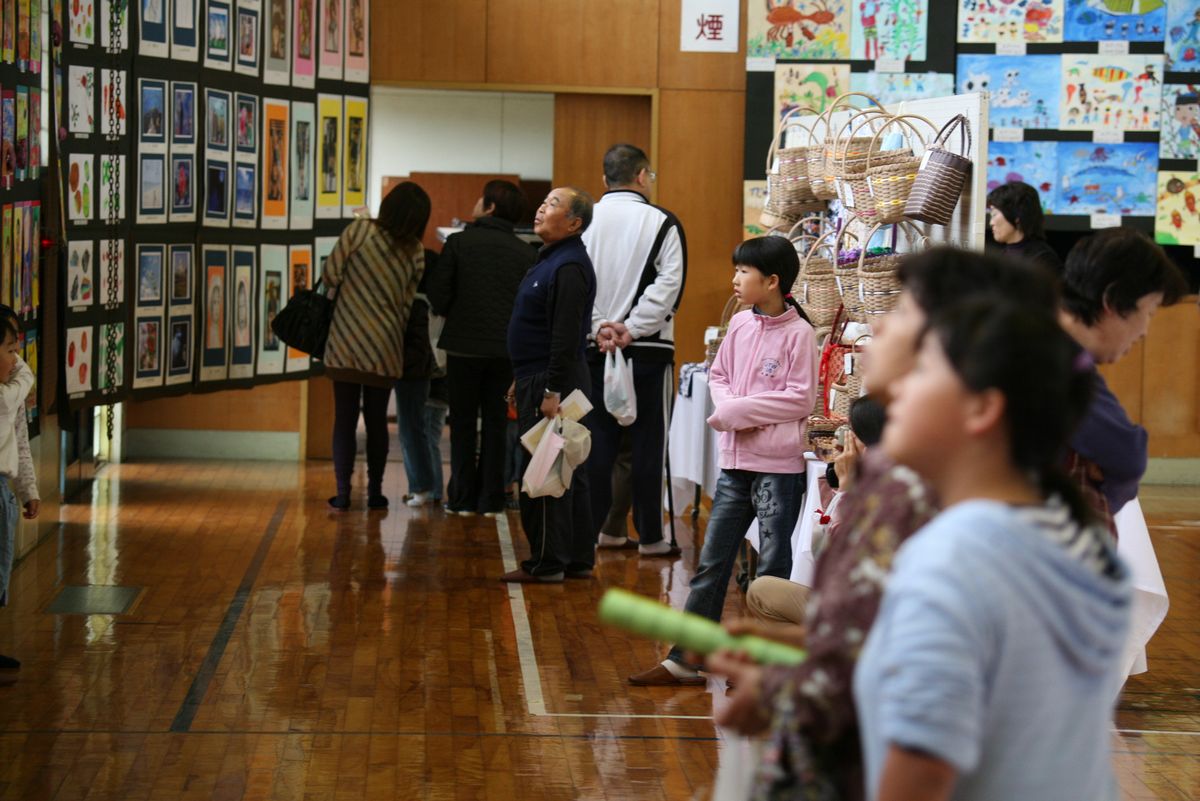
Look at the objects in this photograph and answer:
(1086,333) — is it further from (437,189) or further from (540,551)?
(437,189)

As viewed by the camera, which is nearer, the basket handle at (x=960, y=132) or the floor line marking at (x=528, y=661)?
the floor line marking at (x=528, y=661)

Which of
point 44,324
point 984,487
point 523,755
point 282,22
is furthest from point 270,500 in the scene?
point 984,487

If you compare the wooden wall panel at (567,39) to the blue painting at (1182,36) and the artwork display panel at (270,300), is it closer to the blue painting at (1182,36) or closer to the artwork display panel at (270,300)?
the artwork display panel at (270,300)

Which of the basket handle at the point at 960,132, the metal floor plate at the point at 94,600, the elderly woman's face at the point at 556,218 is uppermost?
the basket handle at the point at 960,132

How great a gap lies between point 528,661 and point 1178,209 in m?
5.94

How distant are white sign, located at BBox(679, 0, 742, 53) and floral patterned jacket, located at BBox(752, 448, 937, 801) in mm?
7873

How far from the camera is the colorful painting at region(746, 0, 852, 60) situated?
903 cm

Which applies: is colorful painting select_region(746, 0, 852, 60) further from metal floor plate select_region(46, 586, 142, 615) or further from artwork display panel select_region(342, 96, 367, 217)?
metal floor plate select_region(46, 586, 142, 615)

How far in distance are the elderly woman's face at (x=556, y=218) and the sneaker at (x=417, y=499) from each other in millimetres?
2372

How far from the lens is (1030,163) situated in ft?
29.9

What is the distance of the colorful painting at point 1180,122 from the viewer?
358 inches

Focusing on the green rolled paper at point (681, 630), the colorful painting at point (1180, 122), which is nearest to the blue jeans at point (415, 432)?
the colorful painting at point (1180, 122)

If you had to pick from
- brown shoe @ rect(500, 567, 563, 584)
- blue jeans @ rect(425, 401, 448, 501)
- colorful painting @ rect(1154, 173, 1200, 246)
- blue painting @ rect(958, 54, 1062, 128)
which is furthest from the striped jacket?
colorful painting @ rect(1154, 173, 1200, 246)

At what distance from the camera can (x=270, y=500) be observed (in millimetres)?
7793
